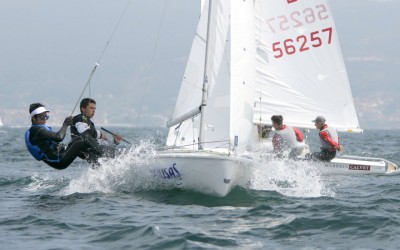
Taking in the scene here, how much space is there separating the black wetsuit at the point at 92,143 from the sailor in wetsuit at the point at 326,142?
4414mm

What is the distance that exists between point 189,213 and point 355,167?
6362 millimetres

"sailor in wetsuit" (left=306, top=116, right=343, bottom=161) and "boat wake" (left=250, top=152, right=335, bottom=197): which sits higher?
"sailor in wetsuit" (left=306, top=116, right=343, bottom=161)

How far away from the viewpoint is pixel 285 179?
38.7ft

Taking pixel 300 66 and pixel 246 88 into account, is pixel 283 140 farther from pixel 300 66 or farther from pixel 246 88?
pixel 300 66

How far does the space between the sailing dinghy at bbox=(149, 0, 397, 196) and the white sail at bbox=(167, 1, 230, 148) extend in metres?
0.01

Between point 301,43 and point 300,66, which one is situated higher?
point 301,43

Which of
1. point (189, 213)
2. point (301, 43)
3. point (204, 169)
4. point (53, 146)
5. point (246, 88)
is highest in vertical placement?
point (301, 43)

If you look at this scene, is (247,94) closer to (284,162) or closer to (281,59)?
(284,162)

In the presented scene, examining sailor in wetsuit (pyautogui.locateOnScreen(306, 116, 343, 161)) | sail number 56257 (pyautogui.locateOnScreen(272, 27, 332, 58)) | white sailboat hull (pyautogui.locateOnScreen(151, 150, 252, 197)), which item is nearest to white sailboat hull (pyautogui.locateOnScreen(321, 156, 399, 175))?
sailor in wetsuit (pyautogui.locateOnScreen(306, 116, 343, 161))

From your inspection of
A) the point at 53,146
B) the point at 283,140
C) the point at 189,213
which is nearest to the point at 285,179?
the point at 283,140

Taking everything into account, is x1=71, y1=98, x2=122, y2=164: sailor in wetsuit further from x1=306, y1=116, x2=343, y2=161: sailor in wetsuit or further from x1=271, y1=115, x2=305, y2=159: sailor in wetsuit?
x1=306, y1=116, x2=343, y2=161: sailor in wetsuit

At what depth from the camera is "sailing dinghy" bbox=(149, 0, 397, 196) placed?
33.2ft

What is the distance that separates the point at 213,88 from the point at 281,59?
223 inches

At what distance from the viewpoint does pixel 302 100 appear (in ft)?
53.8
